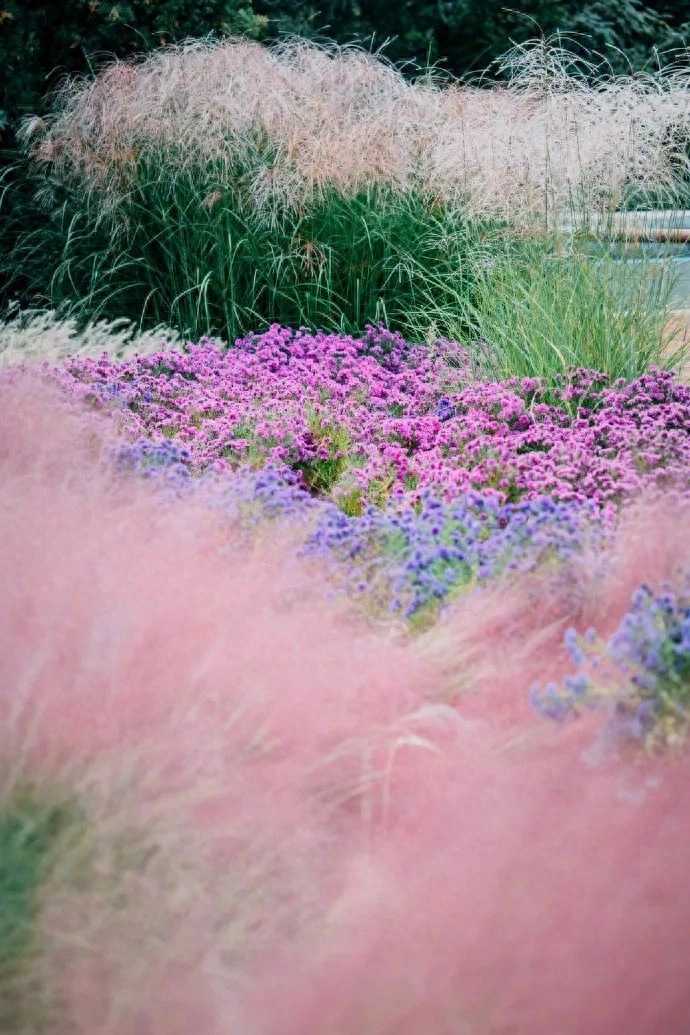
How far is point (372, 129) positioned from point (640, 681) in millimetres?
4856

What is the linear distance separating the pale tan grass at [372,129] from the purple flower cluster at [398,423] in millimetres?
1028

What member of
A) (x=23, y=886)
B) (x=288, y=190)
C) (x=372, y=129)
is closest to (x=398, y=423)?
(x=288, y=190)

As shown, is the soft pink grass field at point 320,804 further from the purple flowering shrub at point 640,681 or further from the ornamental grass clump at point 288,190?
the ornamental grass clump at point 288,190

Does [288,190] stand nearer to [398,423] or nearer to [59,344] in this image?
[59,344]

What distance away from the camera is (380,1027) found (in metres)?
1.40

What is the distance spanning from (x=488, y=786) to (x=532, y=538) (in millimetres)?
809

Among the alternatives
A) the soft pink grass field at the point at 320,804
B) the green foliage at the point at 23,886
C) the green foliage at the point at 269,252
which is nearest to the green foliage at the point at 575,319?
the green foliage at the point at 269,252

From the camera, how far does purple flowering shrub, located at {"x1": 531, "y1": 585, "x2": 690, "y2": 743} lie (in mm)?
1893

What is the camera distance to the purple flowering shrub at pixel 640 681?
6.21 ft

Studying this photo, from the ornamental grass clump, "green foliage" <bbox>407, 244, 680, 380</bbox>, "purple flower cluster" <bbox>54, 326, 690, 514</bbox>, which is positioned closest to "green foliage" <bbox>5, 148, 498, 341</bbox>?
the ornamental grass clump

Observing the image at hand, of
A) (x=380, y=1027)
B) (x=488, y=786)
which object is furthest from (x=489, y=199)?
(x=380, y=1027)

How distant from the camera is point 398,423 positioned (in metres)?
4.23

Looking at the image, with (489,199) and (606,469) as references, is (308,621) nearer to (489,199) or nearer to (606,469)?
(606,469)

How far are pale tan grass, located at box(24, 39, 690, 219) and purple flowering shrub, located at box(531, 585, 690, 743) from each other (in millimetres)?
3362
